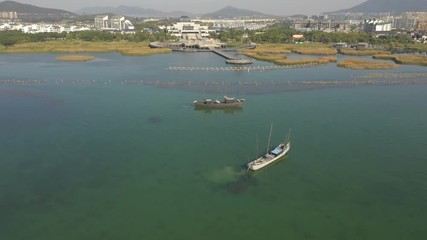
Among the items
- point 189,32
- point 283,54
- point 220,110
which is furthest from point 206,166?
point 189,32

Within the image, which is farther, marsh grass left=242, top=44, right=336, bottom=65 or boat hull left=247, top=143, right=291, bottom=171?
marsh grass left=242, top=44, right=336, bottom=65

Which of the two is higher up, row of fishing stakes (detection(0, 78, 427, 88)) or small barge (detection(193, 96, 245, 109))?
row of fishing stakes (detection(0, 78, 427, 88))

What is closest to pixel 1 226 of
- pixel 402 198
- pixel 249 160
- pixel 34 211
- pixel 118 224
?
pixel 34 211

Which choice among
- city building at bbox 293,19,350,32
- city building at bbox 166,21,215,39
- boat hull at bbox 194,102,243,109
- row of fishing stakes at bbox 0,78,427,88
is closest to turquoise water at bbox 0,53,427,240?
boat hull at bbox 194,102,243,109

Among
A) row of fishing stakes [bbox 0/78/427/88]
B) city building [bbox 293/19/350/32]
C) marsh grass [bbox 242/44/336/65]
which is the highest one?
city building [bbox 293/19/350/32]

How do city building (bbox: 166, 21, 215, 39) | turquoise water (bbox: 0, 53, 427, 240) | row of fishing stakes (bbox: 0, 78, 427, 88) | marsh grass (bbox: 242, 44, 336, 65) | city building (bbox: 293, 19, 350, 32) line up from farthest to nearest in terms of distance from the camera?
city building (bbox: 293, 19, 350, 32)
city building (bbox: 166, 21, 215, 39)
marsh grass (bbox: 242, 44, 336, 65)
row of fishing stakes (bbox: 0, 78, 427, 88)
turquoise water (bbox: 0, 53, 427, 240)

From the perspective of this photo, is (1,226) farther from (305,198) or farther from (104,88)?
(104,88)

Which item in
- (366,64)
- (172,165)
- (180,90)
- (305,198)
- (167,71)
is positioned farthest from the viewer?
(366,64)

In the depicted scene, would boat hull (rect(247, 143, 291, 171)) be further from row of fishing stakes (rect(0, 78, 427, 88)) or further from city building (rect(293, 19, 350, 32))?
city building (rect(293, 19, 350, 32))

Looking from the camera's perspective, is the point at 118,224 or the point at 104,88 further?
the point at 104,88

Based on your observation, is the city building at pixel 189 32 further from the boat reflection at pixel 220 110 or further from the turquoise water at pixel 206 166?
the boat reflection at pixel 220 110
